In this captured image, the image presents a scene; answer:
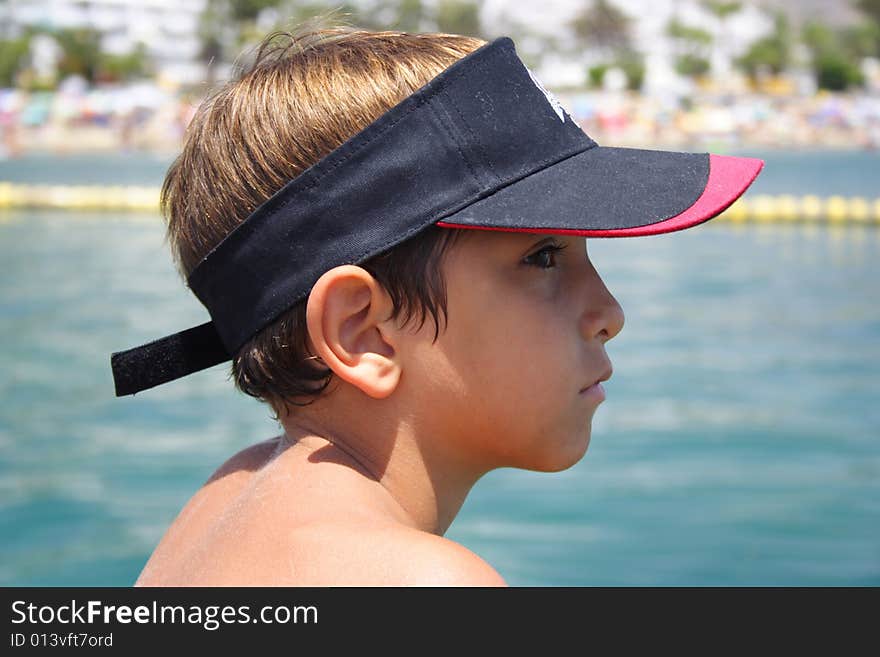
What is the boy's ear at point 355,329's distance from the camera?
1071 millimetres

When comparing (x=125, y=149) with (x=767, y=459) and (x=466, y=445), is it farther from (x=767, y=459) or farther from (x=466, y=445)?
(x=466, y=445)

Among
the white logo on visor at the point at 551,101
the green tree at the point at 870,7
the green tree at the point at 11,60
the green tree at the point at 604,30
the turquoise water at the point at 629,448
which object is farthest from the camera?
the green tree at the point at 604,30

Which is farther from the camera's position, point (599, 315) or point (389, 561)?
point (599, 315)

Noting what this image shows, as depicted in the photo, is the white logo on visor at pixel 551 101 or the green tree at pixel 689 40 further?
the green tree at pixel 689 40

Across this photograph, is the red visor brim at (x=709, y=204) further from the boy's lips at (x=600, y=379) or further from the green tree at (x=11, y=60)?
the green tree at (x=11, y=60)

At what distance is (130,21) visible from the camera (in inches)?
3199

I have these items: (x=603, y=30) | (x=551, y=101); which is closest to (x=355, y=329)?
(x=551, y=101)

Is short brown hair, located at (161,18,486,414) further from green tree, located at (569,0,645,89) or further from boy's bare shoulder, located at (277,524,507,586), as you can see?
green tree, located at (569,0,645,89)

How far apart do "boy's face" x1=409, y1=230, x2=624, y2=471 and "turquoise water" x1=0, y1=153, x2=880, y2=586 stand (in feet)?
11.5

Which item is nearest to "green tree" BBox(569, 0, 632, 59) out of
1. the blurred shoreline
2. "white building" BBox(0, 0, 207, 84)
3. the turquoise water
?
"white building" BBox(0, 0, 207, 84)

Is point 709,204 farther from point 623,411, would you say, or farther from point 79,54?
point 79,54

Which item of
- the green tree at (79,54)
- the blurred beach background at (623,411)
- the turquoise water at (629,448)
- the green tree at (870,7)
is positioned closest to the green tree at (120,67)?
the green tree at (79,54)

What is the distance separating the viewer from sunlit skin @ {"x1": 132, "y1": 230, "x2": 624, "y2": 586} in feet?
3.52

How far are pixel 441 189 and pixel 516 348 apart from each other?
0.18m
